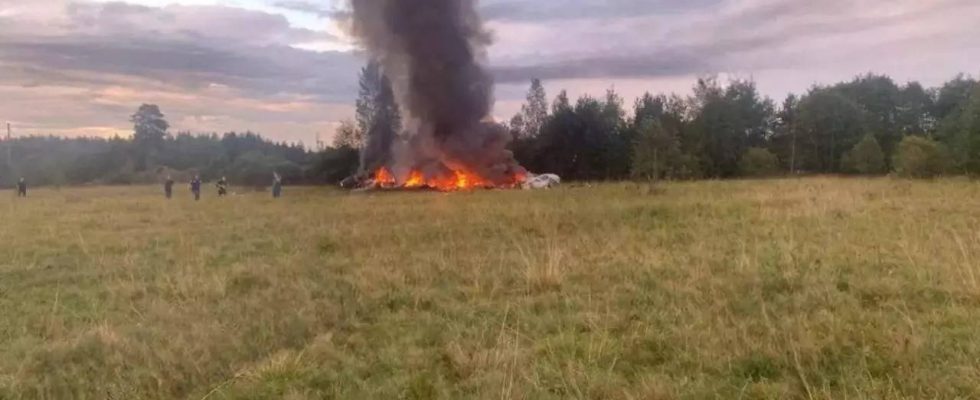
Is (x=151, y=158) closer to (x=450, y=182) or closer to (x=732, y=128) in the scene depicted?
(x=450, y=182)

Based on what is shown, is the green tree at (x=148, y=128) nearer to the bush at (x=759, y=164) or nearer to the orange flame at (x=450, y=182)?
the orange flame at (x=450, y=182)

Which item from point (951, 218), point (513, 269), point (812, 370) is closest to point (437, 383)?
point (812, 370)

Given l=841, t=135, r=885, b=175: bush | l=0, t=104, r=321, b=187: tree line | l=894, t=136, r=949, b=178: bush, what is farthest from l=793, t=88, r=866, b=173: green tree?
l=0, t=104, r=321, b=187: tree line

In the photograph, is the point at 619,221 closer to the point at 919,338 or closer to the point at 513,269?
the point at 513,269

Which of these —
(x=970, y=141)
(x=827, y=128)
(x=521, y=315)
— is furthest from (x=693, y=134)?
(x=521, y=315)

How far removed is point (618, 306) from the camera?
806 cm

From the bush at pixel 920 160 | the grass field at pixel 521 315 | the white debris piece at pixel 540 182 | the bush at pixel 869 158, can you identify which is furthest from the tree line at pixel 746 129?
the grass field at pixel 521 315

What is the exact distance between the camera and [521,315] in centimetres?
779

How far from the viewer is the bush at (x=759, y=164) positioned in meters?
63.6

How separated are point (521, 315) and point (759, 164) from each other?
62.0m

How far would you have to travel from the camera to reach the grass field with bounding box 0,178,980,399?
561 centimetres

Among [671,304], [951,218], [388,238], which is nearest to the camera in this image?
[671,304]

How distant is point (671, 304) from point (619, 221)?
9324 mm

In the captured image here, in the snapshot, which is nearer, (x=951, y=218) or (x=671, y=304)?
(x=671, y=304)
